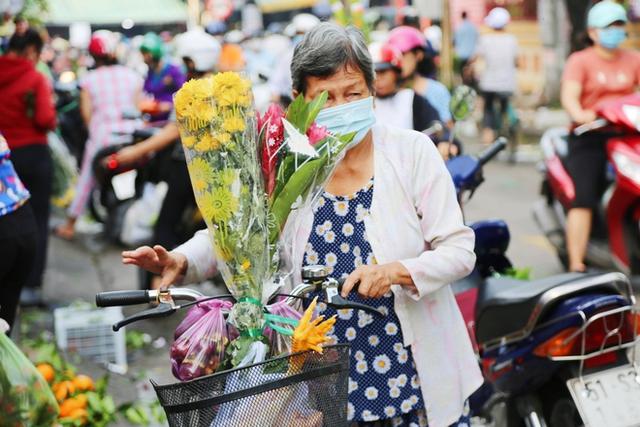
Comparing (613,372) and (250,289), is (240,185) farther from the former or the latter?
(613,372)

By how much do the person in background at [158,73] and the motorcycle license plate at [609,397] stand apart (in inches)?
321

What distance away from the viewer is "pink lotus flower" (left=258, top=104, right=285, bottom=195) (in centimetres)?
281

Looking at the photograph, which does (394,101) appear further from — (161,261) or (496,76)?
(496,76)

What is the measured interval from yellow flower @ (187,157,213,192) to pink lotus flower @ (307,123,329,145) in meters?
0.33

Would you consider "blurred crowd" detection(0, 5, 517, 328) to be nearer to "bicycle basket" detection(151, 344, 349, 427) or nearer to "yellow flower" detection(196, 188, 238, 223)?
"yellow flower" detection(196, 188, 238, 223)

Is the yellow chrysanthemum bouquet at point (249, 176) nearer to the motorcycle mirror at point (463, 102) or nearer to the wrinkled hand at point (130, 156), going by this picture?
the motorcycle mirror at point (463, 102)

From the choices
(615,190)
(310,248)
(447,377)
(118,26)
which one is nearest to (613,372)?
(447,377)

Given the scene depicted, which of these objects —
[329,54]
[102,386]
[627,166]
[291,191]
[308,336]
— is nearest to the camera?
[308,336]

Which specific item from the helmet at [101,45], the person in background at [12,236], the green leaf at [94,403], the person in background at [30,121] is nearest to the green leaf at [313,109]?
the person in background at [12,236]

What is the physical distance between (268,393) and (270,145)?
670mm

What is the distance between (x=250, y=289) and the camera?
8.95 ft

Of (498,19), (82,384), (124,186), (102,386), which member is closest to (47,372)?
(82,384)

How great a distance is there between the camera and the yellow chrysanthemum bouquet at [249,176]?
262cm

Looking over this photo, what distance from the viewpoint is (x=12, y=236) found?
4457mm
